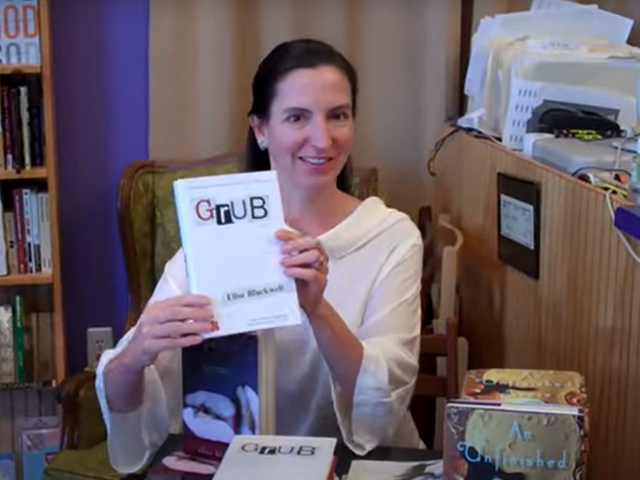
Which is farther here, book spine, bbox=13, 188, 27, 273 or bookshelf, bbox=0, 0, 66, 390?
book spine, bbox=13, 188, 27, 273

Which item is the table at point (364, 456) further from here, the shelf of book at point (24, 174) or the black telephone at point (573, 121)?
the shelf of book at point (24, 174)

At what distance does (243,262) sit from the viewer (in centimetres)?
115

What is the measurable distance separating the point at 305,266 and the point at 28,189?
54.7 inches

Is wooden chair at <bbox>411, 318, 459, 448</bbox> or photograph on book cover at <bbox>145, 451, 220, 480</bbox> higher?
photograph on book cover at <bbox>145, 451, 220, 480</bbox>

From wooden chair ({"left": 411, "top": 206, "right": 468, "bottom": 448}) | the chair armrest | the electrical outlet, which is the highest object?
wooden chair ({"left": 411, "top": 206, "right": 468, "bottom": 448})

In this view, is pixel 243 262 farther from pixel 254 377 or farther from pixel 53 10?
pixel 53 10

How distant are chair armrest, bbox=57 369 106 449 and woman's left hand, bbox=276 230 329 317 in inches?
32.5

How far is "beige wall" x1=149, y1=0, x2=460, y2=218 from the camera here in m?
2.52

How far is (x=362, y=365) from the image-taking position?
141cm

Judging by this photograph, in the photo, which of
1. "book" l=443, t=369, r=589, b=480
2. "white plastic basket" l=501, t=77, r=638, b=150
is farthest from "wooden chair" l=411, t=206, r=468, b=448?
"book" l=443, t=369, r=589, b=480

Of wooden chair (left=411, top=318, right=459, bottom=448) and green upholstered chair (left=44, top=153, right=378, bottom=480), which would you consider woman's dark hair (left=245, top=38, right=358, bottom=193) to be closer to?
wooden chair (left=411, top=318, right=459, bottom=448)

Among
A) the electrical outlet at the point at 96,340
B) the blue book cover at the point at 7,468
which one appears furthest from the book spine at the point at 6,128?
the blue book cover at the point at 7,468

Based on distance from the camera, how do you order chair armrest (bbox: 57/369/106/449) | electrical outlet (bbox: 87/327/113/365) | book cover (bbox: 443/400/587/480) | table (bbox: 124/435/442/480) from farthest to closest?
electrical outlet (bbox: 87/327/113/365)
chair armrest (bbox: 57/369/106/449)
table (bbox: 124/435/442/480)
book cover (bbox: 443/400/587/480)

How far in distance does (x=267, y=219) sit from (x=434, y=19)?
159cm
